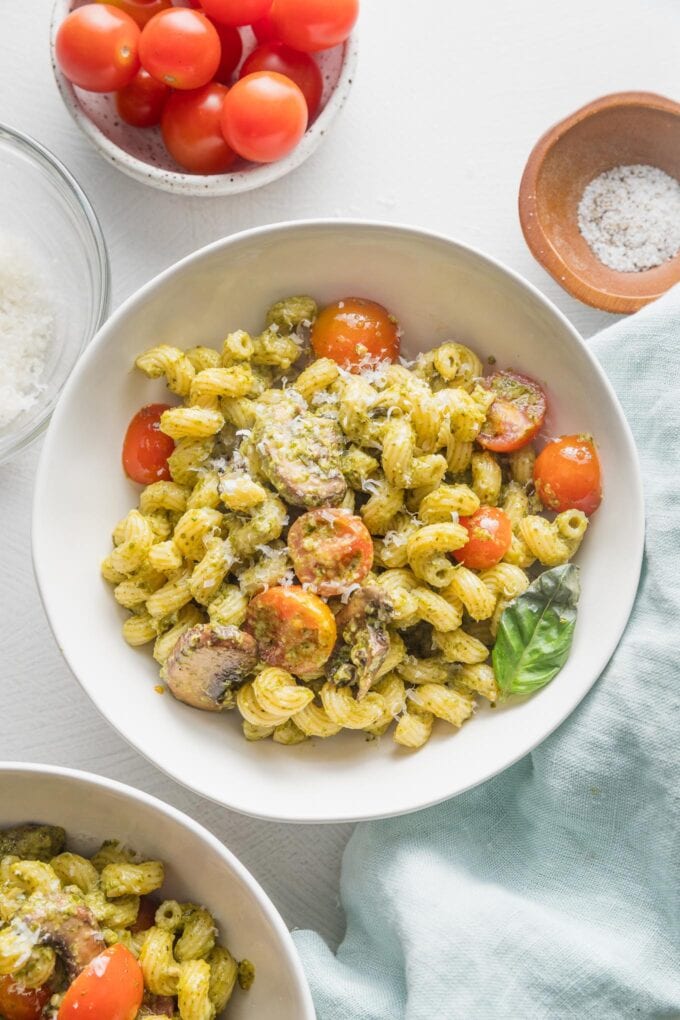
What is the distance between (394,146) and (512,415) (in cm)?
67

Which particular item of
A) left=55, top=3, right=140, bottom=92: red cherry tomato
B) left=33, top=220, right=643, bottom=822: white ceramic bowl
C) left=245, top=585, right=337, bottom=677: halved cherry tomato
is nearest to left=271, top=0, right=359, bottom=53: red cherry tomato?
left=55, top=3, right=140, bottom=92: red cherry tomato

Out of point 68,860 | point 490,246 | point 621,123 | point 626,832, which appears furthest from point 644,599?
point 68,860

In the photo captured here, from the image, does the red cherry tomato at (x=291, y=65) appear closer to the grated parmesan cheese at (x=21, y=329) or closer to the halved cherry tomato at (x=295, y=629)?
the grated parmesan cheese at (x=21, y=329)

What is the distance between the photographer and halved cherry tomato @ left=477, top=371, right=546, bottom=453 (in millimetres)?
1946

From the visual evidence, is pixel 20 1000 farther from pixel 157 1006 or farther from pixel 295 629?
pixel 295 629

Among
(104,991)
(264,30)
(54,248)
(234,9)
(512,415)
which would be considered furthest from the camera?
(54,248)

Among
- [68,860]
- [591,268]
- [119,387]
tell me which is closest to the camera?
[68,860]

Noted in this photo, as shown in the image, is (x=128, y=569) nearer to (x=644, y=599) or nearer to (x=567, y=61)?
(x=644, y=599)

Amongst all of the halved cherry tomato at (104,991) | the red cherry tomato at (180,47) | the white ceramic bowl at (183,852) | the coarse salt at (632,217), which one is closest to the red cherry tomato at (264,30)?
the red cherry tomato at (180,47)

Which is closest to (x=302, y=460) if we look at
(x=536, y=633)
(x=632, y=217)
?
(x=536, y=633)

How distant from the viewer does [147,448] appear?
2.00m

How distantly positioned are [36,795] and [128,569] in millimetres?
406

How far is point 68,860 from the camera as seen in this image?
1.87 meters

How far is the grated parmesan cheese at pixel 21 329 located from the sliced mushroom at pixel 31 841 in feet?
2.49
